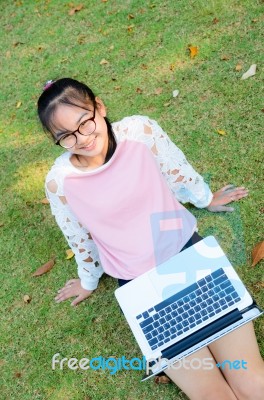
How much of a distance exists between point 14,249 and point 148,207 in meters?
1.54

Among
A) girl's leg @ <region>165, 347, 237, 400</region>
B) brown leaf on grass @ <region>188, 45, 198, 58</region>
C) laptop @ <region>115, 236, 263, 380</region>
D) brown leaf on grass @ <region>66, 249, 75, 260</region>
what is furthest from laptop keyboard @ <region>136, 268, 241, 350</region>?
brown leaf on grass @ <region>188, 45, 198, 58</region>

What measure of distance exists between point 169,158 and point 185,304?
2.52 feet

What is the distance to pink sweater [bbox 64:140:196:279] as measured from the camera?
230 centimetres

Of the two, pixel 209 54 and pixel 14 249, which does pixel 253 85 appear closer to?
pixel 209 54

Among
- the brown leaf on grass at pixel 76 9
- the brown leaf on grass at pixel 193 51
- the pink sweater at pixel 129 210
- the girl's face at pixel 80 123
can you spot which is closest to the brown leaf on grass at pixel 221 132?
the brown leaf on grass at pixel 193 51

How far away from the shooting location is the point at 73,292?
10.2ft

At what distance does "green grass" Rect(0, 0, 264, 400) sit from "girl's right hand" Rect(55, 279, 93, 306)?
0.05 meters

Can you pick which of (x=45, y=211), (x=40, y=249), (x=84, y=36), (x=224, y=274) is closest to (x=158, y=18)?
(x=84, y=36)

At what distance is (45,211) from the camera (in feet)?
11.9

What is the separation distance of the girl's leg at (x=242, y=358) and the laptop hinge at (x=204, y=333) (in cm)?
8

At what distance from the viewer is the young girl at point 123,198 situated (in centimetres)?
216

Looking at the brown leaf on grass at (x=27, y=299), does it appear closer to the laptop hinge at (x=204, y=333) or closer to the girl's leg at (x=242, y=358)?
the laptop hinge at (x=204, y=333)

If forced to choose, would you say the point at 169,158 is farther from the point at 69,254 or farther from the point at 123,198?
the point at 69,254

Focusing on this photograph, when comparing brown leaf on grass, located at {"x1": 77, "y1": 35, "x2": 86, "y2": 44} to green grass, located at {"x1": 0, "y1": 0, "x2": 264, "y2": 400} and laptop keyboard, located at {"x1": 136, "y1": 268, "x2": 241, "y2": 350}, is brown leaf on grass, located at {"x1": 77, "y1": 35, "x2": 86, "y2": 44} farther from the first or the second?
laptop keyboard, located at {"x1": 136, "y1": 268, "x2": 241, "y2": 350}
